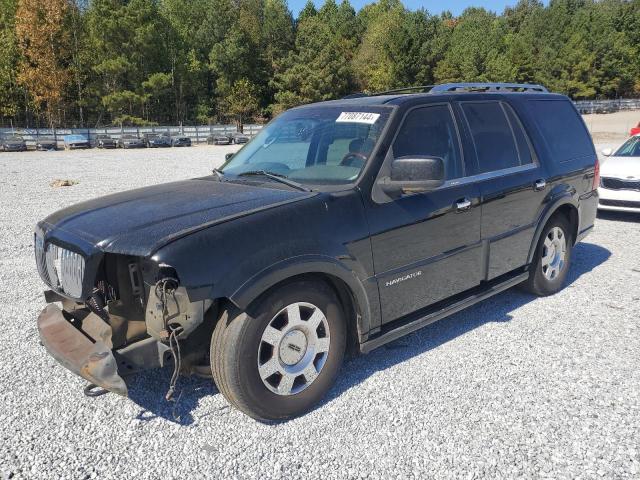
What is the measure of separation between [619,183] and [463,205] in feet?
21.2

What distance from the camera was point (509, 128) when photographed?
461 cm

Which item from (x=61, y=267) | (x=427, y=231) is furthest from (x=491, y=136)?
(x=61, y=267)

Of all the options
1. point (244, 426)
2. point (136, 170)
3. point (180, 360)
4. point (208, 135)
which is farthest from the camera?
point (208, 135)

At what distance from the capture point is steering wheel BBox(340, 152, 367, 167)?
3549 mm

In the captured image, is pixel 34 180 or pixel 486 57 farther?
pixel 486 57

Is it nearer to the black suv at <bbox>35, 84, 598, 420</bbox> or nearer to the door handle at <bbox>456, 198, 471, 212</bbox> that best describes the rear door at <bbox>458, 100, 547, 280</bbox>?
the black suv at <bbox>35, 84, 598, 420</bbox>

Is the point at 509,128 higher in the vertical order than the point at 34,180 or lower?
higher

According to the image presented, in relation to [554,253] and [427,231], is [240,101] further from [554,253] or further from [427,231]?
[427,231]

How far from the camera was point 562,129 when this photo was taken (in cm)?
526

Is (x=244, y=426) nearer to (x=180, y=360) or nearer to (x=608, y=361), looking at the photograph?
(x=180, y=360)

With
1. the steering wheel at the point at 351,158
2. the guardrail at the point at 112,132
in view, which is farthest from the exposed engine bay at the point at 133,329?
the guardrail at the point at 112,132

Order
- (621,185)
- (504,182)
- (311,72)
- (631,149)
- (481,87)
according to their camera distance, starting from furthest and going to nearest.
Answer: (311,72) → (631,149) → (621,185) → (481,87) → (504,182)

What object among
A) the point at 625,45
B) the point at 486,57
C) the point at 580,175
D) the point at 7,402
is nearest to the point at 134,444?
the point at 7,402

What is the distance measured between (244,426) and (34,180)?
1616 centimetres
